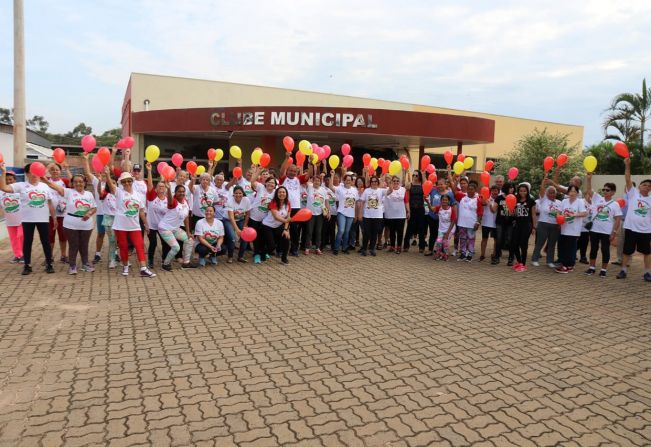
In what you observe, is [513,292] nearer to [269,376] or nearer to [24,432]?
A: [269,376]

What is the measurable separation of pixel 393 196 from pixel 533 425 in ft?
21.1

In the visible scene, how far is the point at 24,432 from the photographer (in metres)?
2.71

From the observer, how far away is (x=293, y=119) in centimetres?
1706

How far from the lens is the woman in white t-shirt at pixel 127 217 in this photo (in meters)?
6.62

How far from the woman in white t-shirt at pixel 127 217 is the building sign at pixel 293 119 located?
11.0 meters

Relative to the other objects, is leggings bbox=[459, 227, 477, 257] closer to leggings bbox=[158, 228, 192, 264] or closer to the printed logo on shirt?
leggings bbox=[158, 228, 192, 264]

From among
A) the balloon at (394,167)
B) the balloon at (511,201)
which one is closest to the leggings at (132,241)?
the balloon at (394,167)

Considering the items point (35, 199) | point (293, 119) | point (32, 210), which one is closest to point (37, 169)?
point (35, 199)

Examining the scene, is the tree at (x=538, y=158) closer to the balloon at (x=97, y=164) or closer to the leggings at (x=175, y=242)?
the leggings at (x=175, y=242)

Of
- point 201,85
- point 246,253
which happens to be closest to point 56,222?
point 246,253

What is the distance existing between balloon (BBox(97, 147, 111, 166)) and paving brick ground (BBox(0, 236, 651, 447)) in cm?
177

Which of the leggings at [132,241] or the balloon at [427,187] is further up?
the balloon at [427,187]

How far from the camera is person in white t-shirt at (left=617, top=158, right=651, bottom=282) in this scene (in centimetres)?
723

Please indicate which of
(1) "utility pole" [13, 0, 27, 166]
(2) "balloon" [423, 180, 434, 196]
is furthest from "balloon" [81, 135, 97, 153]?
(1) "utility pole" [13, 0, 27, 166]
